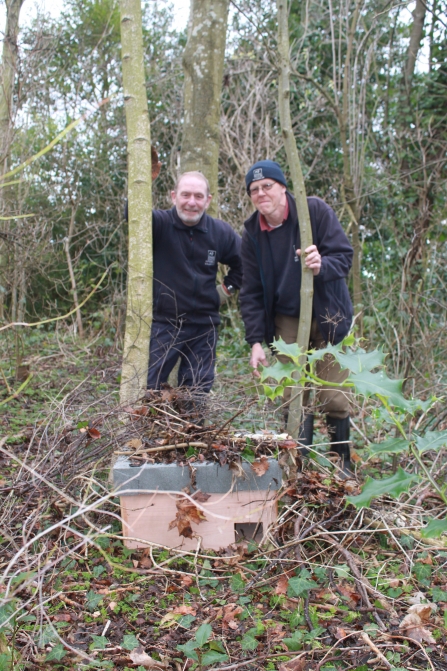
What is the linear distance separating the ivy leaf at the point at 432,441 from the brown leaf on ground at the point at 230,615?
1.01m

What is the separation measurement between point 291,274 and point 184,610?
2078 millimetres

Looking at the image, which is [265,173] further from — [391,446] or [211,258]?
[391,446]

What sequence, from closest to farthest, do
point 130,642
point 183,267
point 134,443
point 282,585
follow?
point 130,642 → point 282,585 → point 134,443 → point 183,267

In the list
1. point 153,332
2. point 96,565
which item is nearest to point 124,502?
point 96,565

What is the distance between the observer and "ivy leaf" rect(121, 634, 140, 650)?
2.04 meters

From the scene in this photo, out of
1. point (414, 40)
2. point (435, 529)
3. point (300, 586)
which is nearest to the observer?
point (435, 529)

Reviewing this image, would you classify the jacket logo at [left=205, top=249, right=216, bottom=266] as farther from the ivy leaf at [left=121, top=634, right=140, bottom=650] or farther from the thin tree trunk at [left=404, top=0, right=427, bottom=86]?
the thin tree trunk at [left=404, top=0, right=427, bottom=86]

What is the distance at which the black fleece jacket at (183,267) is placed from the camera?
4.14m

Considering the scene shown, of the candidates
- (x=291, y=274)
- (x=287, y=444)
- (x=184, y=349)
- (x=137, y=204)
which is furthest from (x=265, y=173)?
(x=287, y=444)

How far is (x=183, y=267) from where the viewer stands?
4.15 metres

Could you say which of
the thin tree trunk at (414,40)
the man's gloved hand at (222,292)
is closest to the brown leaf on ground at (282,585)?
the man's gloved hand at (222,292)

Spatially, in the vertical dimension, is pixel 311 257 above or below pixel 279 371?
above

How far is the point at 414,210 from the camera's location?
800 centimetres

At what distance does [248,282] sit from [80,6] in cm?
1188
